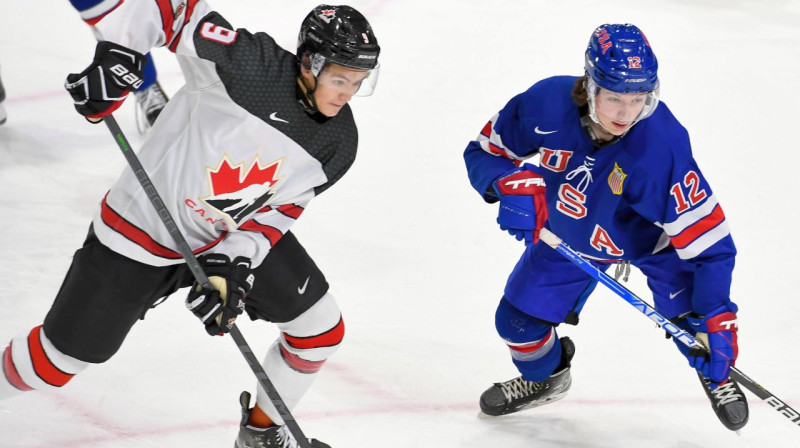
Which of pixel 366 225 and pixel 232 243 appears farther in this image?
pixel 366 225

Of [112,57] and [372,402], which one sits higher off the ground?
[112,57]

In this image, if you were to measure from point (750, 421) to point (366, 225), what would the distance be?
1514 mm

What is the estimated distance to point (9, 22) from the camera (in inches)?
204

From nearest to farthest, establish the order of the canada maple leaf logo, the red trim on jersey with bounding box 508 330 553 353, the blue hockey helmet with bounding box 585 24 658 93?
the canada maple leaf logo < the blue hockey helmet with bounding box 585 24 658 93 < the red trim on jersey with bounding box 508 330 553 353

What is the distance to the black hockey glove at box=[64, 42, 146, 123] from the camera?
7.23 feet

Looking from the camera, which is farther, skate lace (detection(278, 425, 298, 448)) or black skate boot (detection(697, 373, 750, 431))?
black skate boot (detection(697, 373, 750, 431))

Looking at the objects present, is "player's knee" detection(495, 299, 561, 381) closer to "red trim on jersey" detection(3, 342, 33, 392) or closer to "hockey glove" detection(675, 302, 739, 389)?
"hockey glove" detection(675, 302, 739, 389)

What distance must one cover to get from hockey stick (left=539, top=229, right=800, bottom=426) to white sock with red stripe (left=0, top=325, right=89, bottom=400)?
3.90ft

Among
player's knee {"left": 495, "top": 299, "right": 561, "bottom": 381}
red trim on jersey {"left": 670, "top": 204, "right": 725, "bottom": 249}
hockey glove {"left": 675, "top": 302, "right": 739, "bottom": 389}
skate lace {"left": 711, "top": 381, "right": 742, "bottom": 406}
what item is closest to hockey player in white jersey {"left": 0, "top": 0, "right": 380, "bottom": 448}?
player's knee {"left": 495, "top": 299, "right": 561, "bottom": 381}

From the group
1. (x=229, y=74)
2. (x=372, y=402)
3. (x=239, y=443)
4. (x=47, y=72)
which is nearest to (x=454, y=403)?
(x=372, y=402)

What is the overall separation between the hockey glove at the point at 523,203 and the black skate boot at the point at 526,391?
577 mm

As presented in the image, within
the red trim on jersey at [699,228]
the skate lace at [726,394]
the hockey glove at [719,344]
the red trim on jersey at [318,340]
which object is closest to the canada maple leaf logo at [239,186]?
the red trim on jersey at [318,340]

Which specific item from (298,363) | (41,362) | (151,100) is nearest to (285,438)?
(298,363)

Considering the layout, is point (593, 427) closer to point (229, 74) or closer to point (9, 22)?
point (229, 74)
